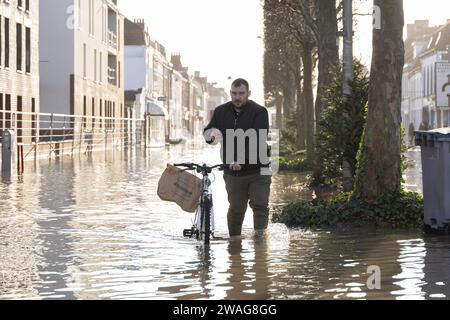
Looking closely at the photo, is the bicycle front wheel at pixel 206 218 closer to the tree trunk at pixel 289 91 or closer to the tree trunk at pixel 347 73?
the tree trunk at pixel 347 73

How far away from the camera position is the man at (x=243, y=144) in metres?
10.1

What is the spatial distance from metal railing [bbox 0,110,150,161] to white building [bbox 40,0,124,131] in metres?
0.67

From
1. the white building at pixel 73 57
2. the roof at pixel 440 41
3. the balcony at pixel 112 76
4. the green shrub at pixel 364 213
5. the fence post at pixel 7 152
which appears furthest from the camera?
the roof at pixel 440 41

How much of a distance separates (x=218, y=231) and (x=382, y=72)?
10.4 ft

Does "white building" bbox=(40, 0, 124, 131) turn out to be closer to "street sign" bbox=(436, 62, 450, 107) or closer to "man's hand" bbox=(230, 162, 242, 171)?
"street sign" bbox=(436, 62, 450, 107)

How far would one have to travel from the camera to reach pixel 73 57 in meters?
53.9

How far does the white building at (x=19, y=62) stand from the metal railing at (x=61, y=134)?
136 millimetres

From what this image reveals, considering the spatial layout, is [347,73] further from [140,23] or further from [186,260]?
[140,23]

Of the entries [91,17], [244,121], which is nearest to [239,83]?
[244,121]

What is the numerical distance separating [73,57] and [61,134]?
29.7 feet

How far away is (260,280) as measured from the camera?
27.0 feet

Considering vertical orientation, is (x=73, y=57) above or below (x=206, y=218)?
above

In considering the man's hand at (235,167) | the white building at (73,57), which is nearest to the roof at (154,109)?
the white building at (73,57)
